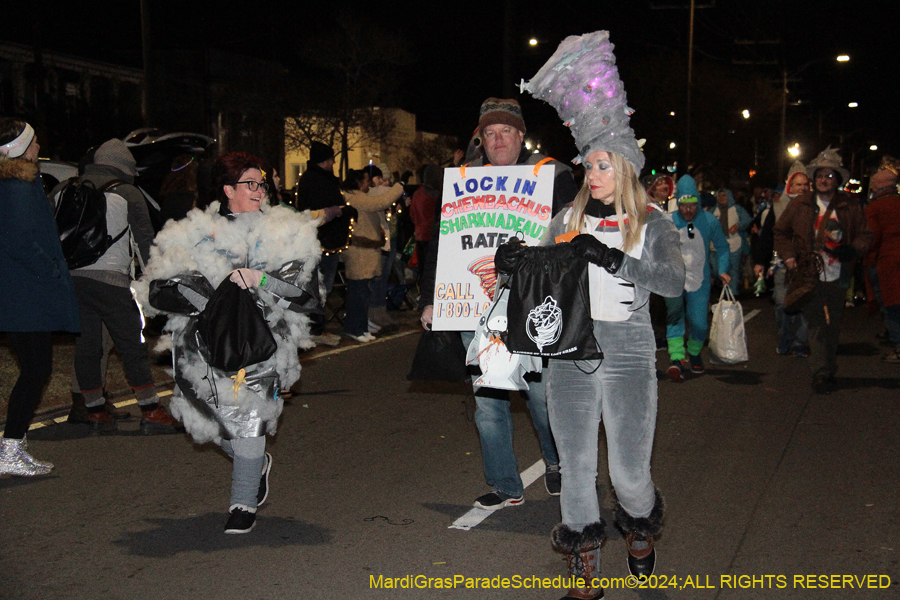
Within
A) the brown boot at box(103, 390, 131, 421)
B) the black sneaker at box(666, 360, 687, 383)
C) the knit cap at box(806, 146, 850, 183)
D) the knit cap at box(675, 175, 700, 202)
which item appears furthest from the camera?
the knit cap at box(675, 175, 700, 202)

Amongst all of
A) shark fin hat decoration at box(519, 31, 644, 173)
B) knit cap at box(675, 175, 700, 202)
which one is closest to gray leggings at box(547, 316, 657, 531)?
shark fin hat decoration at box(519, 31, 644, 173)

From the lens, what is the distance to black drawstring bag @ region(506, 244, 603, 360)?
144 inches

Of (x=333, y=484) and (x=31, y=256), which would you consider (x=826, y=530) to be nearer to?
(x=333, y=484)

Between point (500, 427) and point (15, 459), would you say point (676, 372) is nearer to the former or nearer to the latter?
point (500, 427)

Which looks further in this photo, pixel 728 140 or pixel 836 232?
pixel 728 140

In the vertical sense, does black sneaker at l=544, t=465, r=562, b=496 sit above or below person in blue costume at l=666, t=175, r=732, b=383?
below

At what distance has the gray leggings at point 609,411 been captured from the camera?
Result: 379 centimetres

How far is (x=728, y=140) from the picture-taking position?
179 ft

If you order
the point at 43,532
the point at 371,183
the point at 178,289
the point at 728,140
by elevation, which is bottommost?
the point at 43,532

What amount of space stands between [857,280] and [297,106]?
34016 millimetres

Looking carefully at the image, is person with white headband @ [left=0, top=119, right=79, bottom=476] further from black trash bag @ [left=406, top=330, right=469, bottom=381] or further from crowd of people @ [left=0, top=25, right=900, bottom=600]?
black trash bag @ [left=406, top=330, right=469, bottom=381]

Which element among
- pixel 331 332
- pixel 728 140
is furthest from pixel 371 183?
pixel 728 140

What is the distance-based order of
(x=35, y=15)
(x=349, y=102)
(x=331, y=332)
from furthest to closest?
(x=349, y=102) < (x=35, y=15) < (x=331, y=332)

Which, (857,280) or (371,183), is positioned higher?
(371,183)
